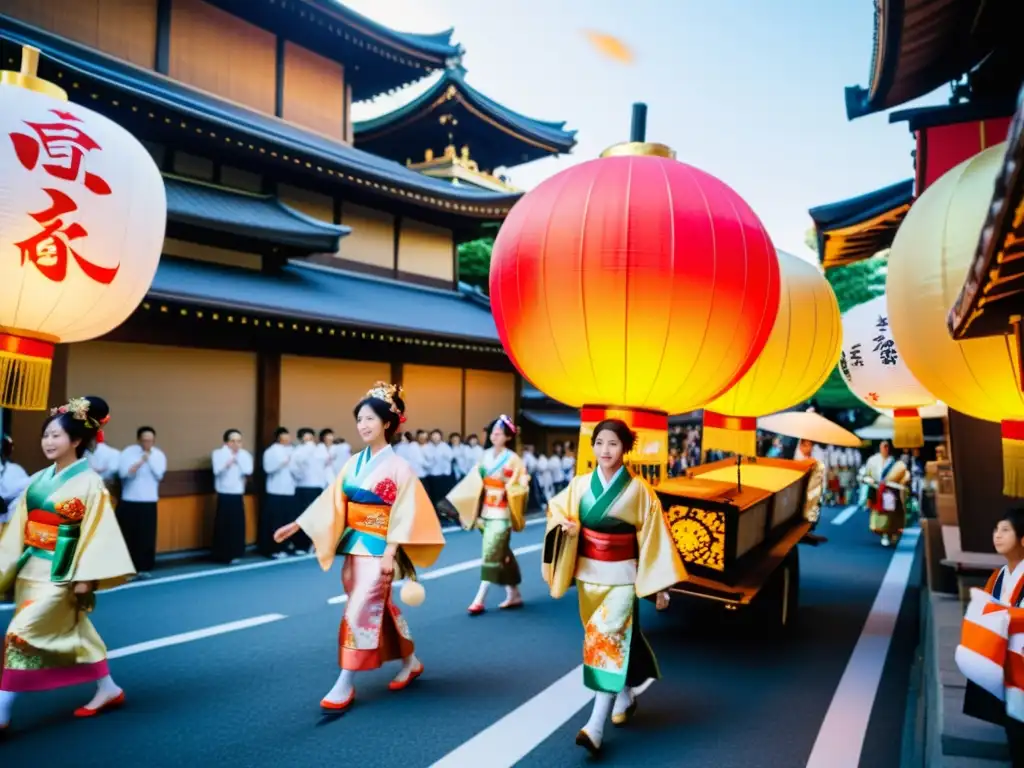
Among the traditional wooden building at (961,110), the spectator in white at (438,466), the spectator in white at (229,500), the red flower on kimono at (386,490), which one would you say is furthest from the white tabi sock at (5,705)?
the spectator in white at (438,466)

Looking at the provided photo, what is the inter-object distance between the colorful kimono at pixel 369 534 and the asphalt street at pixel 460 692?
0.44m

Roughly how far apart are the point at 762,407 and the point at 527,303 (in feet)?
8.34

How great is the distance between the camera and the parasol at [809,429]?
280 inches

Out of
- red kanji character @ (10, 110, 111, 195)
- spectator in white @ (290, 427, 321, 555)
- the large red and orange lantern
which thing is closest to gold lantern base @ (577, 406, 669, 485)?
the large red and orange lantern

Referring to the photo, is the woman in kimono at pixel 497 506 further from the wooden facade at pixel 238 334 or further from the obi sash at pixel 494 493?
the wooden facade at pixel 238 334

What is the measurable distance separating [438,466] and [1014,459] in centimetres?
1050

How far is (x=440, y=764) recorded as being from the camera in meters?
3.61

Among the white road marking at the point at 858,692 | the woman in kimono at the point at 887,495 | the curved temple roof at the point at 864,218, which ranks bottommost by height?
the white road marking at the point at 858,692

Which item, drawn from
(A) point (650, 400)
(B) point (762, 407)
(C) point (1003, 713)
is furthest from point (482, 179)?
(C) point (1003, 713)

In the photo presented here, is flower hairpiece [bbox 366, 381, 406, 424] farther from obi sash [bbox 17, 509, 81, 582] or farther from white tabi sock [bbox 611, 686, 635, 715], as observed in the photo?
white tabi sock [bbox 611, 686, 635, 715]

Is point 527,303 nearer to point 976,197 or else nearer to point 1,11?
point 976,197

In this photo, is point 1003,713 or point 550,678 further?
point 550,678

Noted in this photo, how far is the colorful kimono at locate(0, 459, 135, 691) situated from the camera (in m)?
3.87

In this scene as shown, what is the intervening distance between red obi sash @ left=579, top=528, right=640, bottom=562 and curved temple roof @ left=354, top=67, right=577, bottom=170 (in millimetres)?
15612
